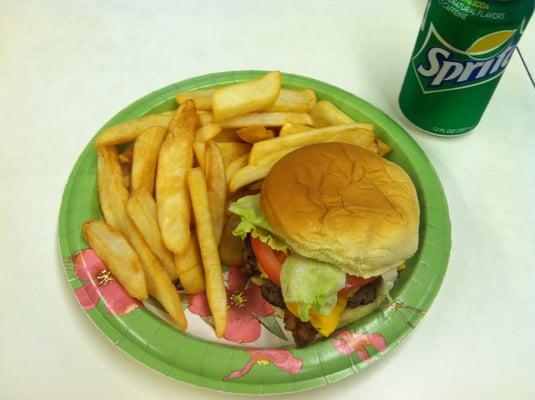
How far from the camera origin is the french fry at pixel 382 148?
169 cm

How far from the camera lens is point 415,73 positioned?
1.78 metres

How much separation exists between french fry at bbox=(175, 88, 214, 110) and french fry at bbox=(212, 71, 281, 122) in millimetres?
101

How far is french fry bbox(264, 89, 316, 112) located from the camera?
166 centimetres

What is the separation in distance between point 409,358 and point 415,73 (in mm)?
1033

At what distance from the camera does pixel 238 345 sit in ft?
4.67

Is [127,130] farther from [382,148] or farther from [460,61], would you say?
[460,61]

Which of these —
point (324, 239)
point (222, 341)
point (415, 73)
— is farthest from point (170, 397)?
point (415, 73)

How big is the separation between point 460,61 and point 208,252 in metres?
1.07

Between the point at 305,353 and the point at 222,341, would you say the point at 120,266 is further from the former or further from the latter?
the point at 305,353

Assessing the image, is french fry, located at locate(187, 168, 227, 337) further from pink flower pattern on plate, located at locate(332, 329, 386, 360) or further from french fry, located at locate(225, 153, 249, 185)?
pink flower pattern on plate, located at locate(332, 329, 386, 360)

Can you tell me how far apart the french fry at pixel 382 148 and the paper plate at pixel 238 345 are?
220 mm

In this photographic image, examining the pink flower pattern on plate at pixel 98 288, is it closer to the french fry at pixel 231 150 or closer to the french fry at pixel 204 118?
the french fry at pixel 231 150

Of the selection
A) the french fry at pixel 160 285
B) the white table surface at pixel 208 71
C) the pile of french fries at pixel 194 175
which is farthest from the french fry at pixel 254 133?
the white table surface at pixel 208 71

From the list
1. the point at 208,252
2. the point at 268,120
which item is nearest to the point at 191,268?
the point at 208,252
